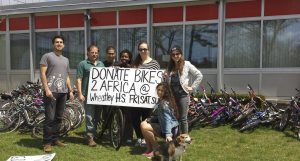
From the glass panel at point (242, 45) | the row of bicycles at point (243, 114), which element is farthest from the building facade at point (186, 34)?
the row of bicycles at point (243, 114)

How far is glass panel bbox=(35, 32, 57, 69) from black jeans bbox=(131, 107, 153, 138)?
1012 centimetres

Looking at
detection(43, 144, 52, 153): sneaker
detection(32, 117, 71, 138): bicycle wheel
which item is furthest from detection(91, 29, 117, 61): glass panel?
detection(43, 144, 52, 153): sneaker

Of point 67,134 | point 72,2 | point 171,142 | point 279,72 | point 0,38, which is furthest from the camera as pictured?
point 0,38

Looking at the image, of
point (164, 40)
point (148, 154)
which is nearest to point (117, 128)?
point (148, 154)

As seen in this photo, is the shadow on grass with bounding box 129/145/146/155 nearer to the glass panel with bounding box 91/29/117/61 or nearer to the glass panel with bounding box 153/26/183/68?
the glass panel with bounding box 153/26/183/68

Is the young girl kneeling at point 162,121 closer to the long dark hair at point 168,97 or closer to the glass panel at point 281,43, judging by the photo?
the long dark hair at point 168,97

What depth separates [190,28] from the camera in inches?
549

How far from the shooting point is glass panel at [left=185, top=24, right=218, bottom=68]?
1353cm

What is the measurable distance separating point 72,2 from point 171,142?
11.1 meters

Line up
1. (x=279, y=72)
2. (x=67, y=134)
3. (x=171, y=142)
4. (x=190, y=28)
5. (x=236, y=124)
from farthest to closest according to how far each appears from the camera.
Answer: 1. (x=190, y=28)
2. (x=279, y=72)
3. (x=236, y=124)
4. (x=67, y=134)
5. (x=171, y=142)

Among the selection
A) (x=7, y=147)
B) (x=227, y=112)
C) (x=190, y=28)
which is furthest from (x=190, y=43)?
(x=7, y=147)

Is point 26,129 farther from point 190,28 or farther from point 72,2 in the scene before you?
point 72,2

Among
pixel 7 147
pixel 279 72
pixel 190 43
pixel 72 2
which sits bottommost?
pixel 7 147

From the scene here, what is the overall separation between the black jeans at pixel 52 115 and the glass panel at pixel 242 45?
7.45 m
